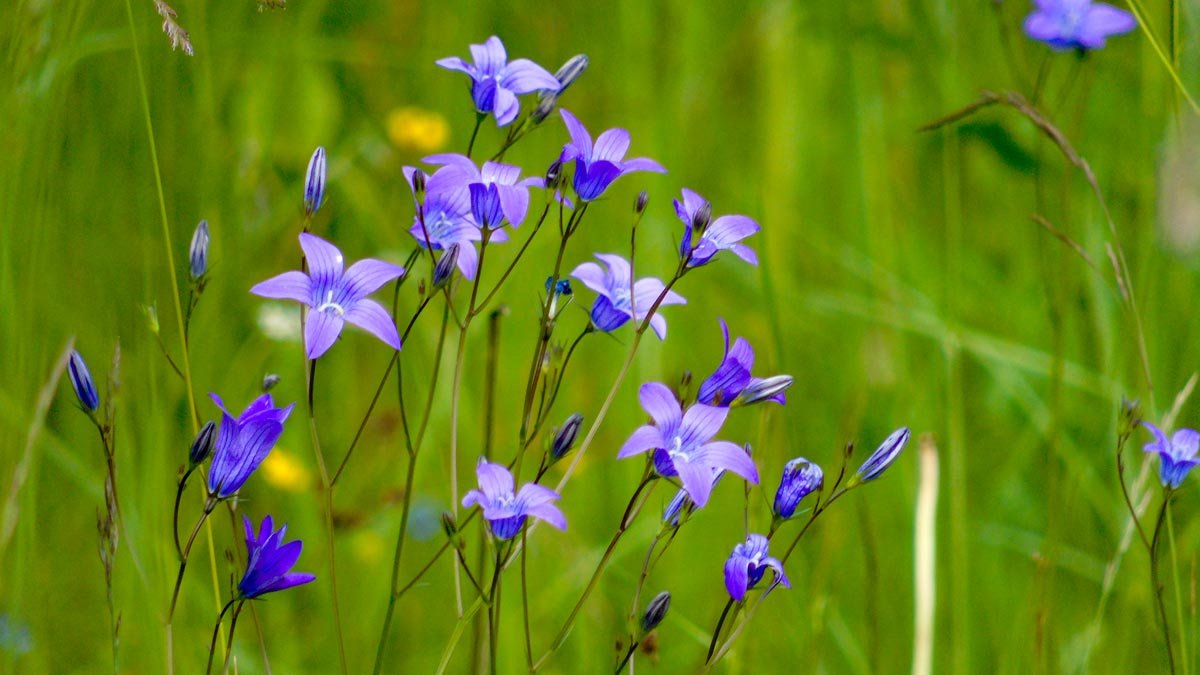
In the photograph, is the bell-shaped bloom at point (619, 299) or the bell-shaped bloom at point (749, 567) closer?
the bell-shaped bloom at point (749, 567)

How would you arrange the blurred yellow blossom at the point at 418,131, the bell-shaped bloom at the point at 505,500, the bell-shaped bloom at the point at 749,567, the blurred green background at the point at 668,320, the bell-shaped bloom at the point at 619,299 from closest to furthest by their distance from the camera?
the bell-shaped bloom at the point at 505,500, the bell-shaped bloom at the point at 749,567, the bell-shaped bloom at the point at 619,299, the blurred green background at the point at 668,320, the blurred yellow blossom at the point at 418,131

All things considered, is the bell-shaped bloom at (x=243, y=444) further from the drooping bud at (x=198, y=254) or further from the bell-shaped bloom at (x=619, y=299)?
the bell-shaped bloom at (x=619, y=299)

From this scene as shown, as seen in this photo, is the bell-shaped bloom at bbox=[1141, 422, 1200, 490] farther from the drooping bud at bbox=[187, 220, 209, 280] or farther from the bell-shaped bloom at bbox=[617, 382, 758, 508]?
the drooping bud at bbox=[187, 220, 209, 280]

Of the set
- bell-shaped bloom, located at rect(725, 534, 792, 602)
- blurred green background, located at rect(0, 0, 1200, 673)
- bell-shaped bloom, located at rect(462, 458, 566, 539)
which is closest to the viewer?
bell-shaped bloom, located at rect(462, 458, 566, 539)

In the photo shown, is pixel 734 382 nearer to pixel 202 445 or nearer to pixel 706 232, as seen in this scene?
pixel 706 232

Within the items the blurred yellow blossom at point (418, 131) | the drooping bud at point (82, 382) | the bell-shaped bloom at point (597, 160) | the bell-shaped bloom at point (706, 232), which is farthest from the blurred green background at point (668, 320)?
the bell-shaped bloom at point (597, 160)

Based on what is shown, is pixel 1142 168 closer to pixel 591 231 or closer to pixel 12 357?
pixel 591 231

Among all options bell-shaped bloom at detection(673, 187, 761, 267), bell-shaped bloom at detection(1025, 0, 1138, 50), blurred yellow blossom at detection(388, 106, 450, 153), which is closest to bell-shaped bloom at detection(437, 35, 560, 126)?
bell-shaped bloom at detection(673, 187, 761, 267)
